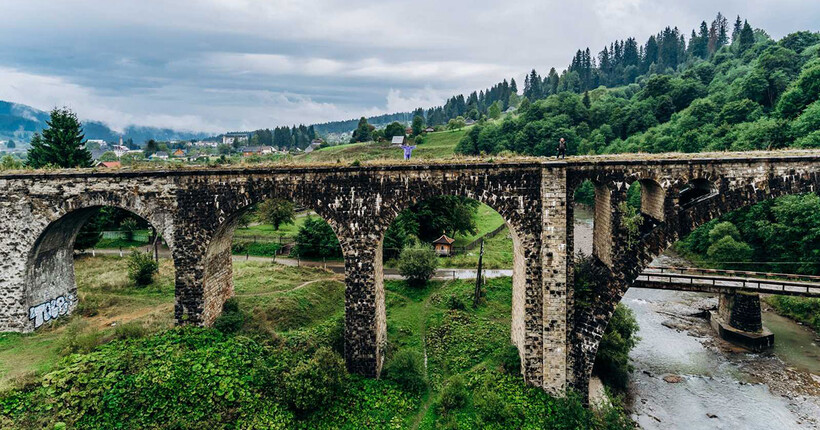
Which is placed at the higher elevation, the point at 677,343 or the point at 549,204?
the point at 549,204

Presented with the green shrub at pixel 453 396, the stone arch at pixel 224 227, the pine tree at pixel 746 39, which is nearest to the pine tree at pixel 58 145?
the stone arch at pixel 224 227

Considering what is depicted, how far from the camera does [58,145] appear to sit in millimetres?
44406

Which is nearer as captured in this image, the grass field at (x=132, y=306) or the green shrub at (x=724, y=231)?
the grass field at (x=132, y=306)

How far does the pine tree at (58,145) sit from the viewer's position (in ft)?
144

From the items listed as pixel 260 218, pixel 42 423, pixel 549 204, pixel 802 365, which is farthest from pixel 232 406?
pixel 260 218

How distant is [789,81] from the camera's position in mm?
60031

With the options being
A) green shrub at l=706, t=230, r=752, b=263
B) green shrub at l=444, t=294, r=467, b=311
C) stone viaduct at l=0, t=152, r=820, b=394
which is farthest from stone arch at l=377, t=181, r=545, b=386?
green shrub at l=706, t=230, r=752, b=263

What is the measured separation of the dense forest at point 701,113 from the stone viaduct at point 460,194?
92.3 ft

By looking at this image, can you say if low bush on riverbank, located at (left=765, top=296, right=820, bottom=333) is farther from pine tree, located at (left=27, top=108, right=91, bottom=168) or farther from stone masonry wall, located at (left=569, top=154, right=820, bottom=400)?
pine tree, located at (left=27, top=108, right=91, bottom=168)

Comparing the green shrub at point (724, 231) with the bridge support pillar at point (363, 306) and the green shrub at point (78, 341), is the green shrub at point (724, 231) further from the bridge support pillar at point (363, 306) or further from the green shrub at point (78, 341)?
the green shrub at point (78, 341)

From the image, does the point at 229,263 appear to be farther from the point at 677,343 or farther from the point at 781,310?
the point at 781,310

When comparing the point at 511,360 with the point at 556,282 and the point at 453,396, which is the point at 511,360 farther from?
the point at 556,282

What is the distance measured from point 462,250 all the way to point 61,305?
3521cm

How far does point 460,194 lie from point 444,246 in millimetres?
25681
